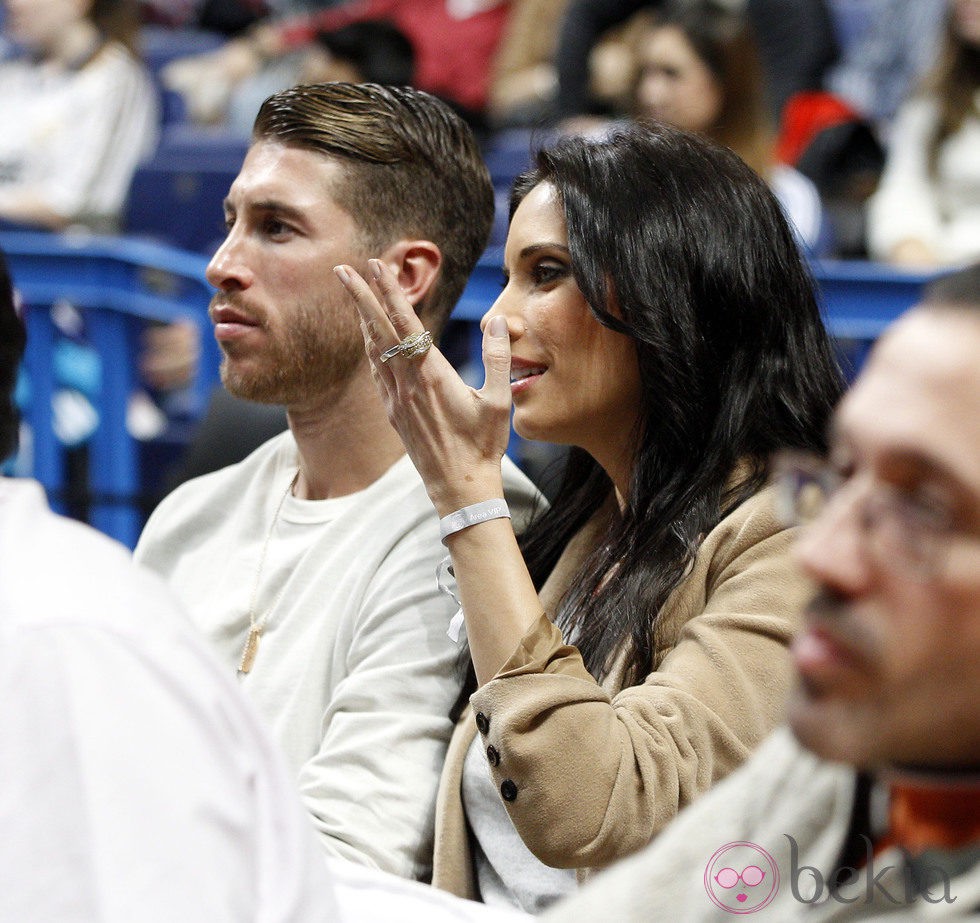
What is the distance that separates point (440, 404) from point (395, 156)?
65 cm

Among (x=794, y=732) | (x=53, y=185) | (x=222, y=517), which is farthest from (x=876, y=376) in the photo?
(x=53, y=185)

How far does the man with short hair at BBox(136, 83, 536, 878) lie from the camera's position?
2.08m

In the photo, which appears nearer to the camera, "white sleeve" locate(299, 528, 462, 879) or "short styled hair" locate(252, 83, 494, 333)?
"white sleeve" locate(299, 528, 462, 879)

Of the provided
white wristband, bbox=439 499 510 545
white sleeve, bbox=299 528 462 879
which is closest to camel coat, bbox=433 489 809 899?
white wristband, bbox=439 499 510 545

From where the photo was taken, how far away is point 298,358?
2.31 meters

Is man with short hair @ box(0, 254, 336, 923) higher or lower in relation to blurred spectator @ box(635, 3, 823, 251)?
higher

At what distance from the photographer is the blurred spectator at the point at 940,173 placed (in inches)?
153

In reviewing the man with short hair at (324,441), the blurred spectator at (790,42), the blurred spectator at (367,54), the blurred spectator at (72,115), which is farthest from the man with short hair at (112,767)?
the blurred spectator at (72,115)

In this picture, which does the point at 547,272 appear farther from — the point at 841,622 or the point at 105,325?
the point at 105,325

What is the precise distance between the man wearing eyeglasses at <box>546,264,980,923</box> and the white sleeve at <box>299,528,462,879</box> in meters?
0.90

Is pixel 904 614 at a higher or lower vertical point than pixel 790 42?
higher

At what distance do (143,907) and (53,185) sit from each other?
4.55m
